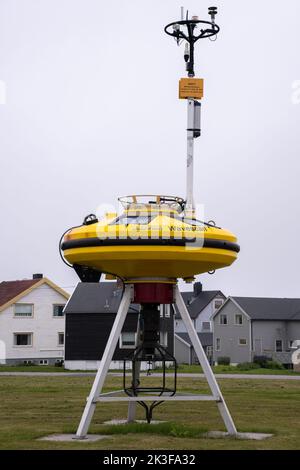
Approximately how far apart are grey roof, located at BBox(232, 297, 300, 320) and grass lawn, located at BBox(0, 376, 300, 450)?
3763 centimetres

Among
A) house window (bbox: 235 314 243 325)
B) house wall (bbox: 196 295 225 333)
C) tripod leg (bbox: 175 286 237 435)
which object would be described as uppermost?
house wall (bbox: 196 295 225 333)

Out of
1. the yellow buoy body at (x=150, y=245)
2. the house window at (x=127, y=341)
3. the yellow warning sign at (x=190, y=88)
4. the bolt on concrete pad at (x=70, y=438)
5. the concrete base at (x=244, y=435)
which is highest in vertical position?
the yellow warning sign at (x=190, y=88)

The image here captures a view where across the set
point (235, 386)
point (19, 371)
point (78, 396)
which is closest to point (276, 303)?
point (19, 371)

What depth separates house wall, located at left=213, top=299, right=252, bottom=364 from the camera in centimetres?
6931

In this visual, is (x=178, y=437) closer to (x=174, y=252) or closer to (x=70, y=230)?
(x=174, y=252)

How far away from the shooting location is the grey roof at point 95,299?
5686 cm

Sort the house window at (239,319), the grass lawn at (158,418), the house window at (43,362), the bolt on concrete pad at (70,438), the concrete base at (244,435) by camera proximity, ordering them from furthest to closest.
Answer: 1. the house window at (239,319)
2. the house window at (43,362)
3. the concrete base at (244,435)
4. the bolt on concrete pad at (70,438)
5. the grass lawn at (158,418)

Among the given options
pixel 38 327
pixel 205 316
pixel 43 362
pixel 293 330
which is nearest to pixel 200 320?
pixel 205 316

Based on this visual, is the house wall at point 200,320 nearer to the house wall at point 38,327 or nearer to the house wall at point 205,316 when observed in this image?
the house wall at point 205,316

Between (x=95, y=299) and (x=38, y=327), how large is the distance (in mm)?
7405

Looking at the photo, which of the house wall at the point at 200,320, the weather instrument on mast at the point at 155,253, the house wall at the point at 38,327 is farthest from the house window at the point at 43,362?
the weather instrument on mast at the point at 155,253

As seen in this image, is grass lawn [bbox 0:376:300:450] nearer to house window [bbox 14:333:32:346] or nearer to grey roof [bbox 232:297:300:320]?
house window [bbox 14:333:32:346]

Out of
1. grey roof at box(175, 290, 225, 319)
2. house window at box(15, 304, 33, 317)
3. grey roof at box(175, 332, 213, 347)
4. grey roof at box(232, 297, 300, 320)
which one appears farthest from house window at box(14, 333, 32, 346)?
grey roof at box(175, 290, 225, 319)

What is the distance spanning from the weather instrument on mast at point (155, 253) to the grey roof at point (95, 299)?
3807 centimetres
